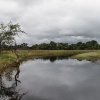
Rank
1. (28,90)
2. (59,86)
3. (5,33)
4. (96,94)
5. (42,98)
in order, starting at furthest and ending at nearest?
(5,33), (59,86), (28,90), (96,94), (42,98)

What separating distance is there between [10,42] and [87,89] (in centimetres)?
5064

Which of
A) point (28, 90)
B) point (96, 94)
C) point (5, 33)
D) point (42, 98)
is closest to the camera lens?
point (42, 98)

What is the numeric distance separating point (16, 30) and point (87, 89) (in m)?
50.4

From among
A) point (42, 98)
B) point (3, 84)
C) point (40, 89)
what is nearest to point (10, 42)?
point (3, 84)

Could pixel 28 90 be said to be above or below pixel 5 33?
below

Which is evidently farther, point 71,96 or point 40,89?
point 40,89

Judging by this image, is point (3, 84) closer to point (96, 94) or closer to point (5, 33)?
point (96, 94)

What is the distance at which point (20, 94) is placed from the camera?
2614 centimetres

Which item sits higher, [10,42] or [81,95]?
[10,42]

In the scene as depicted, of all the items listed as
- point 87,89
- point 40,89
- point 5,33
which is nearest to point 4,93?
point 40,89

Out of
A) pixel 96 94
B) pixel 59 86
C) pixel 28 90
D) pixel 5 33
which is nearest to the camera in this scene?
pixel 96 94

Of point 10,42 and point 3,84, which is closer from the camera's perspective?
point 3,84

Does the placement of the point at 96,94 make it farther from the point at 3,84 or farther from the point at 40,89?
the point at 3,84

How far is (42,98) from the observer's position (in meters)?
24.6
